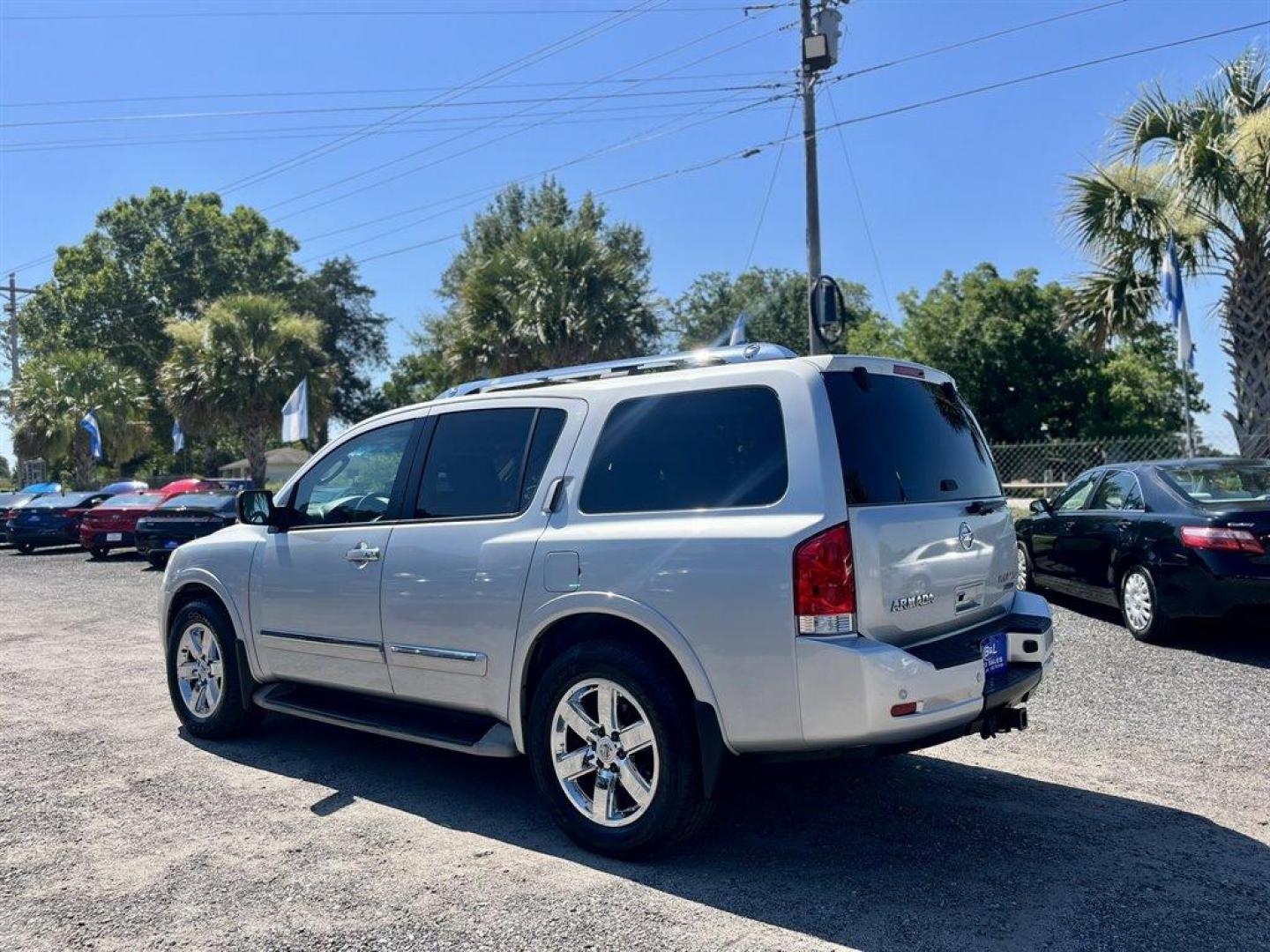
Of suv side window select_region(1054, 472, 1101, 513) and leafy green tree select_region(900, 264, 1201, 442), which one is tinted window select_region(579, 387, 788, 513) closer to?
suv side window select_region(1054, 472, 1101, 513)

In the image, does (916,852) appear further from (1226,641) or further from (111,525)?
(111,525)

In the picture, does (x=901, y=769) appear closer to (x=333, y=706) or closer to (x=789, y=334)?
(x=333, y=706)

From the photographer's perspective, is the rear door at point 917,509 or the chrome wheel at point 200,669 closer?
the rear door at point 917,509

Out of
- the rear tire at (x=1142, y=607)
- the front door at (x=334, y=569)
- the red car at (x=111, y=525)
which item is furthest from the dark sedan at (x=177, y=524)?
the rear tire at (x=1142, y=607)

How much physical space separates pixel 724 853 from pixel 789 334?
5310cm

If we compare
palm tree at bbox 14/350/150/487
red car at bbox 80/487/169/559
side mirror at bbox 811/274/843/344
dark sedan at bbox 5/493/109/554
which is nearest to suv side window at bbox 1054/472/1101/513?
side mirror at bbox 811/274/843/344

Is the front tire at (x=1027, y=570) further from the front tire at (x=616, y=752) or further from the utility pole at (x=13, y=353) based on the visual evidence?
the utility pole at (x=13, y=353)

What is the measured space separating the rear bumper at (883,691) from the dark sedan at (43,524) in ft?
74.7

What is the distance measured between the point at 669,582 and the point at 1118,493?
6.47 meters

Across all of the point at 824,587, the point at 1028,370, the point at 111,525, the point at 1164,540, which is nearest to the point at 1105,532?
the point at 1164,540

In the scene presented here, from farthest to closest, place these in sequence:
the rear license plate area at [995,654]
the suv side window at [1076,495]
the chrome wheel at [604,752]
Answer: the suv side window at [1076,495] < the rear license plate area at [995,654] < the chrome wheel at [604,752]

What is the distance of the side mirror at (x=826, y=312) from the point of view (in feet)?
37.5

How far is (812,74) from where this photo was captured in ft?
53.8

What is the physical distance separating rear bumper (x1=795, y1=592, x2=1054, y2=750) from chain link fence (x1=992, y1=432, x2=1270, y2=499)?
14.8 metres
